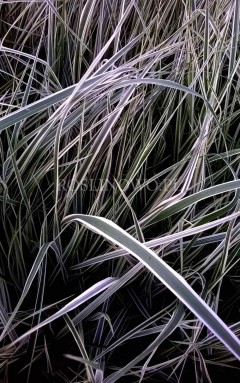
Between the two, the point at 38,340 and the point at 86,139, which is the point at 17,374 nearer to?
the point at 38,340

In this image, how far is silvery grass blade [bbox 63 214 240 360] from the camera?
393 mm

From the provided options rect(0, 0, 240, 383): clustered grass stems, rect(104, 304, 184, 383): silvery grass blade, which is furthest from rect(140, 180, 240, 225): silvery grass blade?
rect(104, 304, 184, 383): silvery grass blade

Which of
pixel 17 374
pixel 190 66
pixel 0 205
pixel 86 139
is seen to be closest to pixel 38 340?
pixel 17 374

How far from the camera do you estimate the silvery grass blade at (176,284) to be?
39cm

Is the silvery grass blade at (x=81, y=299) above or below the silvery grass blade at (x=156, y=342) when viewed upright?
above

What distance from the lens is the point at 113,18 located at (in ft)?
2.66

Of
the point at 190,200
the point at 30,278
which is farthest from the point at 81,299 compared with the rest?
the point at 190,200

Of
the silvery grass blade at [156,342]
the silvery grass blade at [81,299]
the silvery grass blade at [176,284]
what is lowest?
the silvery grass blade at [156,342]

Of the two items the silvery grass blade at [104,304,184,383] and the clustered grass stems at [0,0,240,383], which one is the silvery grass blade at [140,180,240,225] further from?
the silvery grass blade at [104,304,184,383]

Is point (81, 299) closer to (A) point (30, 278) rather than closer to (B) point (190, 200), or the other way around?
(A) point (30, 278)

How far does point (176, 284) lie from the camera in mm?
412

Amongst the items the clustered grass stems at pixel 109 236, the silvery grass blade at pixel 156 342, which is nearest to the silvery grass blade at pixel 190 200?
the clustered grass stems at pixel 109 236

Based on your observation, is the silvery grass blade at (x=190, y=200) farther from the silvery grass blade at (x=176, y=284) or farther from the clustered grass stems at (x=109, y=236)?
the silvery grass blade at (x=176, y=284)

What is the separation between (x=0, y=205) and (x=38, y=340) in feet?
0.61
